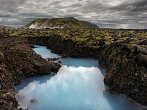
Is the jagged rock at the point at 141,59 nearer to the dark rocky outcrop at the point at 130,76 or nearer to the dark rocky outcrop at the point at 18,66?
the dark rocky outcrop at the point at 130,76

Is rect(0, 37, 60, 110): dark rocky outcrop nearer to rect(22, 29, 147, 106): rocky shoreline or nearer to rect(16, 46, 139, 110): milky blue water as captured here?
rect(16, 46, 139, 110): milky blue water

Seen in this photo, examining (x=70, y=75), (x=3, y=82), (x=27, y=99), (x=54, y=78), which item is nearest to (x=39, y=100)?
(x=27, y=99)

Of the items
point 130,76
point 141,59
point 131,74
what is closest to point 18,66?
point 130,76

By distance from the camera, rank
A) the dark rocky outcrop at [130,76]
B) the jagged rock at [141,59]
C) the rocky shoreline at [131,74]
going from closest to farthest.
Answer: the dark rocky outcrop at [130,76] < the rocky shoreline at [131,74] < the jagged rock at [141,59]

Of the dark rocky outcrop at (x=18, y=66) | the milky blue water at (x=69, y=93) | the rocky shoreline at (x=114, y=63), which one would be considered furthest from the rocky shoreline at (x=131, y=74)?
the dark rocky outcrop at (x=18, y=66)

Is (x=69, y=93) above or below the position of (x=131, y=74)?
below

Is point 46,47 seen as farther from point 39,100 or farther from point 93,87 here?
point 39,100

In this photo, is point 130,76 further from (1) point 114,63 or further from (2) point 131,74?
(1) point 114,63

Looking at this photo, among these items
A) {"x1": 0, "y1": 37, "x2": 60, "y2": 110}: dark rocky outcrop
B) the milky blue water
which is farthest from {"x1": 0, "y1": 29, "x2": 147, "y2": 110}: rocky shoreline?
the milky blue water
